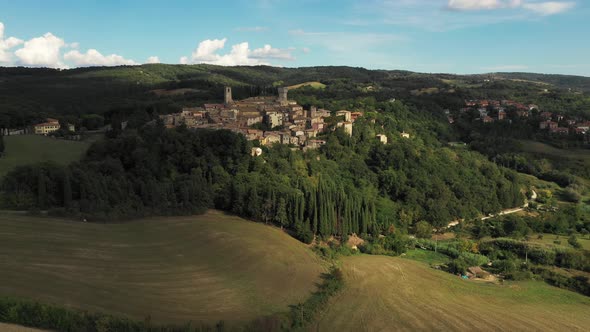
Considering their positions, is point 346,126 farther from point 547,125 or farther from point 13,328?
point 547,125

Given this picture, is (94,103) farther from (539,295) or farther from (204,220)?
(539,295)

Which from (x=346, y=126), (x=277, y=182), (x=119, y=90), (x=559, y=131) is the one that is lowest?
(x=277, y=182)

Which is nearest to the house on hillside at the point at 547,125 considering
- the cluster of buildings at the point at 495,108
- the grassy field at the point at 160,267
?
the cluster of buildings at the point at 495,108

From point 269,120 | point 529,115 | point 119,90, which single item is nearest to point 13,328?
point 269,120

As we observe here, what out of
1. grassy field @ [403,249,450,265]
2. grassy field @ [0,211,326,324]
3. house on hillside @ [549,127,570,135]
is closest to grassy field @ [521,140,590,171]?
house on hillside @ [549,127,570,135]

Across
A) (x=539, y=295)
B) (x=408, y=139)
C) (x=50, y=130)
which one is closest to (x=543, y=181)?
(x=408, y=139)
